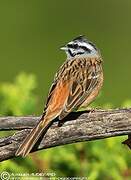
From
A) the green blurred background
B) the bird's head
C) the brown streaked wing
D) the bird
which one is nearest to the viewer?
the bird

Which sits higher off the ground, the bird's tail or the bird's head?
the bird's head

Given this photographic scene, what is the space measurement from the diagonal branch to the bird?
5cm

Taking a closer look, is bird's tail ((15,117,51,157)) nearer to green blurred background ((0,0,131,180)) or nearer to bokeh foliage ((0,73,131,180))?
bokeh foliage ((0,73,131,180))

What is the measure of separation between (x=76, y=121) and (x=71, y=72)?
35.6 inches

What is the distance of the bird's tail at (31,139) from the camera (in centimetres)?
489

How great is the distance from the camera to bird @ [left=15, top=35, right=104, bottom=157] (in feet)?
16.9

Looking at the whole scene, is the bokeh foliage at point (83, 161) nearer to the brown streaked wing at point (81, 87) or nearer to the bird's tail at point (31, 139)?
the brown streaked wing at point (81, 87)

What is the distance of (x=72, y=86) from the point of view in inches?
228

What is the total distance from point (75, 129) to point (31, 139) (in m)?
0.25

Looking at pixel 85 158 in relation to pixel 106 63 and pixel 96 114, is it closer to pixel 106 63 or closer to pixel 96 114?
pixel 96 114

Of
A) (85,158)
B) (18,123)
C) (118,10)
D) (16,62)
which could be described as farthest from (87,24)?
(18,123)

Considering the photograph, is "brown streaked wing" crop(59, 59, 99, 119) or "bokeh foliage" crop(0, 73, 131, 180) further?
"bokeh foliage" crop(0, 73, 131, 180)

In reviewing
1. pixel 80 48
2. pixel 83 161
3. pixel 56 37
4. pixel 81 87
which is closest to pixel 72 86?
pixel 81 87

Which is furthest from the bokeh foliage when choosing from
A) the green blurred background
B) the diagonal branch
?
the green blurred background
